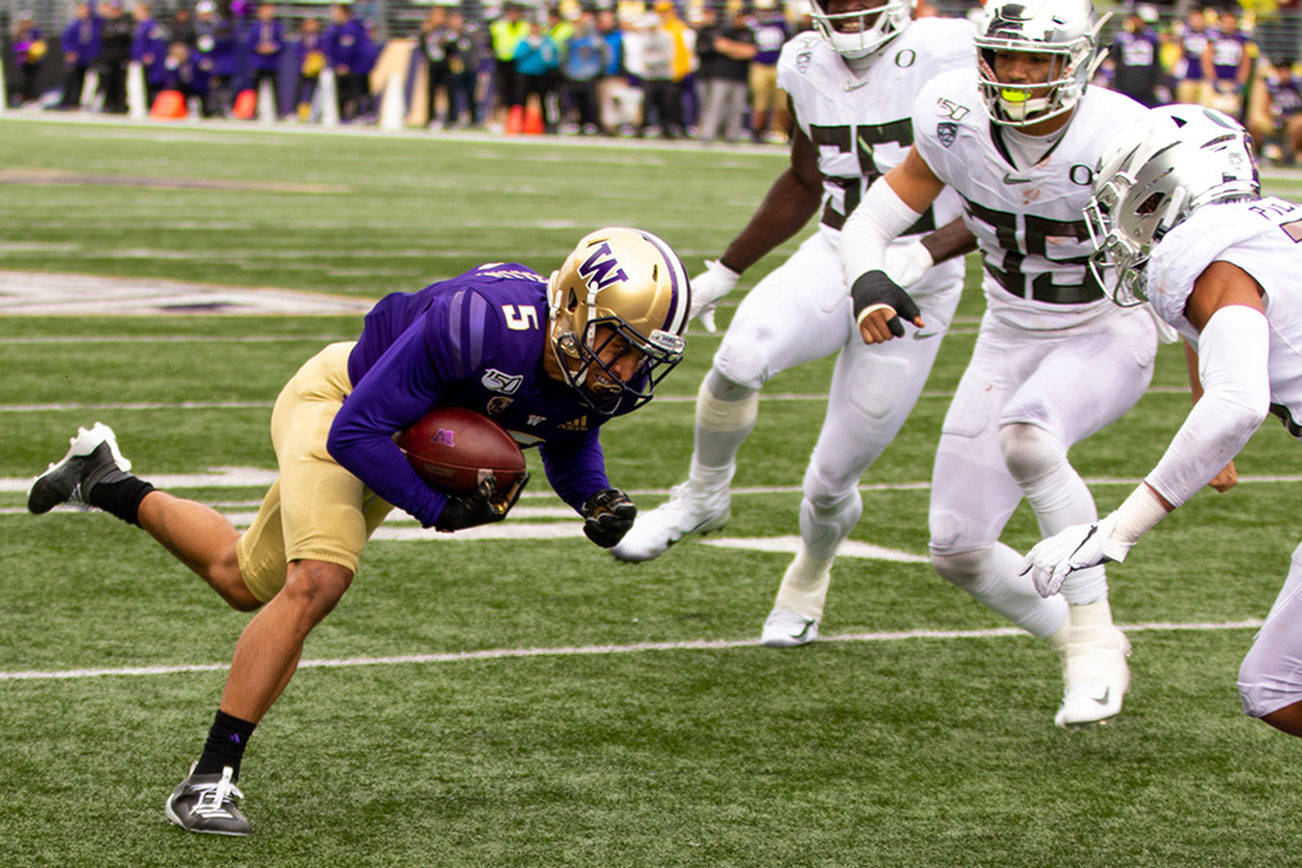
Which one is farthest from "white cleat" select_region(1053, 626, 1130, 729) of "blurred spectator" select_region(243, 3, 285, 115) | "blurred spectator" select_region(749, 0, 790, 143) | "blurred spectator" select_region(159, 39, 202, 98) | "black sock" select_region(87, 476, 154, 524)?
"blurred spectator" select_region(159, 39, 202, 98)

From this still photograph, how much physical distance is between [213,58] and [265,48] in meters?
1.23

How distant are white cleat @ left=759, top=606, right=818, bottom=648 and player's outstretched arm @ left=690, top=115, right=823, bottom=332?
3.19 ft

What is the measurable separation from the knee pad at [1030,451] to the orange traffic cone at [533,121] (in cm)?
2478

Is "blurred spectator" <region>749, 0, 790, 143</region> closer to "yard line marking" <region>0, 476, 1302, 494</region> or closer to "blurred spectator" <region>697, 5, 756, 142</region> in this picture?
"blurred spectator" <region>697, 5, 756, 142</region>

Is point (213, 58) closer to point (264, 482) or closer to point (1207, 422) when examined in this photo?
point (264, 482)

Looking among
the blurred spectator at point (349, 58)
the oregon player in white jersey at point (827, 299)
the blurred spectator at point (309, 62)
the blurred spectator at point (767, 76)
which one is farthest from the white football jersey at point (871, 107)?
the blurred spectator at point (309, 62)

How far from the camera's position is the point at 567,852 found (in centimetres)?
364

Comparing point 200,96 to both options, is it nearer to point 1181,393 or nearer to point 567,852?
point 1181,393

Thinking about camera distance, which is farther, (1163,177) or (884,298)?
(884,298)

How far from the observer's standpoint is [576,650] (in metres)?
5.02

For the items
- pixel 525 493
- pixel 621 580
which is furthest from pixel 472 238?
pixel 621 580

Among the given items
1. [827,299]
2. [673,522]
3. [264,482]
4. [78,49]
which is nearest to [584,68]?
[78,49]

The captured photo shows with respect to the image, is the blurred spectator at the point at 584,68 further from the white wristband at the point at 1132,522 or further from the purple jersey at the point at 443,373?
the white wristband at the point at 1132,522

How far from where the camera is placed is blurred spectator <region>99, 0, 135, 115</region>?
101 ft
